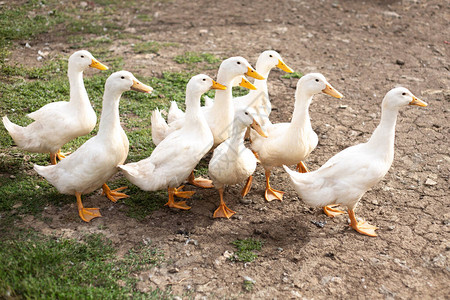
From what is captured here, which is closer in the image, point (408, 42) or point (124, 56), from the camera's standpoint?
point (124, 56)

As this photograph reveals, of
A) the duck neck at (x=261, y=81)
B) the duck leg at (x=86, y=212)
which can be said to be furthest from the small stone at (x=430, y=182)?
the duck leg at (x=86, y=212)

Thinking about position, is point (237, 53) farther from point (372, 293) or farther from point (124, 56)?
point (372, 293)

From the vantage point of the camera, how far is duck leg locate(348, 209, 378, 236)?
4.67m

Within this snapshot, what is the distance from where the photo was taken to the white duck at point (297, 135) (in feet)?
16.3

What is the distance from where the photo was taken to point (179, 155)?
4.76 meters

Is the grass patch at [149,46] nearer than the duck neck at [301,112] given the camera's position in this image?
No

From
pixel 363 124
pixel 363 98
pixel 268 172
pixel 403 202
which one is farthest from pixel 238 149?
pixel 363 98

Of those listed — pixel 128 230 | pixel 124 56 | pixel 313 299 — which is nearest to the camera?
pixel 313 299

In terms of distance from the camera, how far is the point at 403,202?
516cm

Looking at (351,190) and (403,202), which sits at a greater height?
(351,190)

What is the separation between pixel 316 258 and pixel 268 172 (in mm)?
1300

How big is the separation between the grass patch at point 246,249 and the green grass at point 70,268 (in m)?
0.73

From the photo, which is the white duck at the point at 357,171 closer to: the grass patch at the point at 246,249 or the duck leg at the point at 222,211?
the grass patch at the point at 246,249

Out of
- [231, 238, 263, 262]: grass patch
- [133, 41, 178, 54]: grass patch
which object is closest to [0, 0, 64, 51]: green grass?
[133, 41, 178, 54]: grass patch
